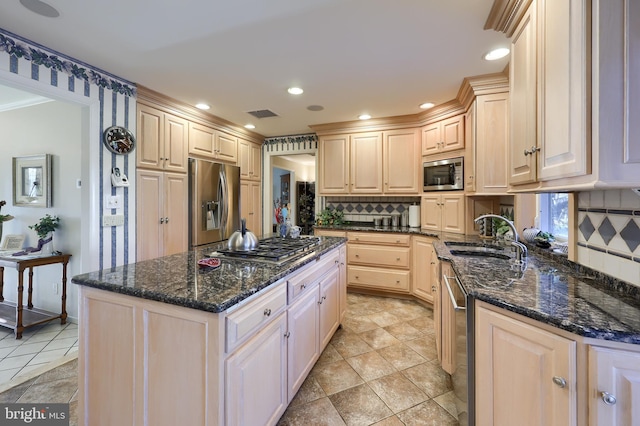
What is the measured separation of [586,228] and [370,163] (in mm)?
2602

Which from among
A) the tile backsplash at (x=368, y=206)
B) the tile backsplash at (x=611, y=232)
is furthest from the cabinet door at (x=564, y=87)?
the tile backsplash at (x=368, y=206)

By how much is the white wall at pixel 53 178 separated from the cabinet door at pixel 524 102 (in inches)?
147

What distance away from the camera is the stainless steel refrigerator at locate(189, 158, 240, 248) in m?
3.34

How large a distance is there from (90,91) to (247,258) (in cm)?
206

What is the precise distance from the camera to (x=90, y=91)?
2393 millimetres

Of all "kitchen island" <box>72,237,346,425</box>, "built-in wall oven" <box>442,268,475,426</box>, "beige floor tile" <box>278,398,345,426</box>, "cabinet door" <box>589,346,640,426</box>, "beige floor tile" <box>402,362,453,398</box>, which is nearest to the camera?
"cabinet door" <box>589,346,640,426</box>

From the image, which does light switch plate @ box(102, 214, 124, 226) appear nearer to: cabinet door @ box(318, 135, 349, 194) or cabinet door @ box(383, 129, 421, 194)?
cabinet door @ box(318, 135, 349, 194)

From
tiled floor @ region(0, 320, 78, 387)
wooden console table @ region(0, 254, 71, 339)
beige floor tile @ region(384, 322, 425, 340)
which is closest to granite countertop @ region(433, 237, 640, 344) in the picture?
beige floor tile @ region(384, 322, 425, 340)

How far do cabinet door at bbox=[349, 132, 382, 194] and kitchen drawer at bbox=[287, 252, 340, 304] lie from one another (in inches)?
66.9

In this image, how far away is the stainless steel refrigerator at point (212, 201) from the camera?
3.34 metres

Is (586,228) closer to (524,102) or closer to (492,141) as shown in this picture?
(524,102)

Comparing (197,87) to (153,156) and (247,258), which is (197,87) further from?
(247,258)

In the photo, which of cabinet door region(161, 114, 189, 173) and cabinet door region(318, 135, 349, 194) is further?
cabinet door region(318, 135, 349, 194)

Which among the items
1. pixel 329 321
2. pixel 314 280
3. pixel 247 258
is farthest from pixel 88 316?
pixel 329 321
